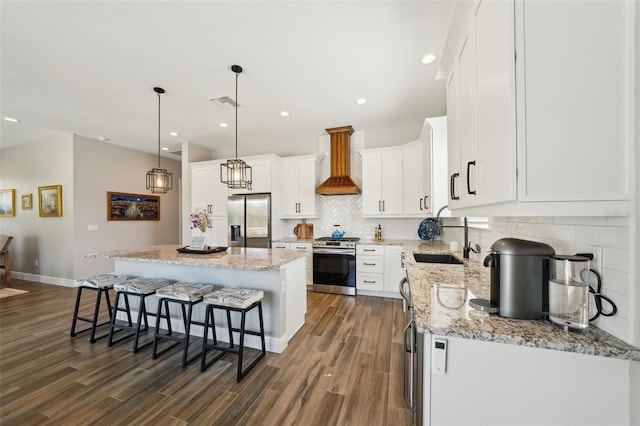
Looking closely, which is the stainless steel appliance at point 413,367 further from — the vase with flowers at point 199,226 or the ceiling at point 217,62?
the vase with flowers at point 199,226

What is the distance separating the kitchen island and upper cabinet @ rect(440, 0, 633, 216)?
0.44 meters

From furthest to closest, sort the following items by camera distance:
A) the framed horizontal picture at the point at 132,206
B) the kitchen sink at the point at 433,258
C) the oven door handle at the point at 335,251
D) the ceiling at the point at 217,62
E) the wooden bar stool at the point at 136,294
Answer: the framed horizontal picture at the point at 132,206 < the oven door handle at the point at 335,251 < the kitchen sink at the point at 433,258 < the wooden bar stool at the point at 136,294 < the ceiling at the point at 217,62

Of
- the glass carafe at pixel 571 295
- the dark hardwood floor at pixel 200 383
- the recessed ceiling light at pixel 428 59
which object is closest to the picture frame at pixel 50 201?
the dark hardwood floor at pixel 200 383

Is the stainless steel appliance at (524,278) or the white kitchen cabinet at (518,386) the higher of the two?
the stainless steel appliance at (524,278)

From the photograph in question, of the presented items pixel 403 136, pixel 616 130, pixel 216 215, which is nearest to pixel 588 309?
pixel 616 130

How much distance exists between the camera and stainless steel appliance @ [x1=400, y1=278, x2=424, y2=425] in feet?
3.59

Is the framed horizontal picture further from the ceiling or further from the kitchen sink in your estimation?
the kitchen sink

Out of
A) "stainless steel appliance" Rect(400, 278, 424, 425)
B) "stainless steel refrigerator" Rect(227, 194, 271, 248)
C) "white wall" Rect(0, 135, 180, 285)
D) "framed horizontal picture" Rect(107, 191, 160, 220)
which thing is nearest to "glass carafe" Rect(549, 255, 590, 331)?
"stainless steel appliance" Rect(400, 278, 424, 425)

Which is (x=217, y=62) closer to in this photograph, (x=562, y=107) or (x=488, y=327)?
(x=562, y=107)

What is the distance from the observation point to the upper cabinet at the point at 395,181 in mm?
3779

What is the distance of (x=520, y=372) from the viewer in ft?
2.96

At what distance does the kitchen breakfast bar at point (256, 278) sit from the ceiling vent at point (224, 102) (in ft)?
6.38

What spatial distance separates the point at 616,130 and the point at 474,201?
0.52 meters

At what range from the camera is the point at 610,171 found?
81cm
